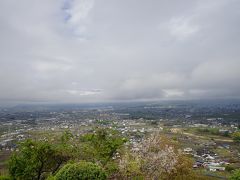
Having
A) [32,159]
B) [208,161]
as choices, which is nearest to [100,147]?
[32,159]

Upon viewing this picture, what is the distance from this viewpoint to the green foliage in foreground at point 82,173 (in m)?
12.7

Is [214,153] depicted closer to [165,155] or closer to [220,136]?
[220,136]

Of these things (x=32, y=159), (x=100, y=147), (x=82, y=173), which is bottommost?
(x=32, y=159)

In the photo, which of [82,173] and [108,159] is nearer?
[82,173]

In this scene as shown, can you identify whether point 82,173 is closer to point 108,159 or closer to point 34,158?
point 108,159

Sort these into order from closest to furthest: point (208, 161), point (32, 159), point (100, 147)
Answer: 1. point (32, 159)
2. point (100, 147)
3. point (208, 161)

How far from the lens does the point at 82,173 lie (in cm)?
1280

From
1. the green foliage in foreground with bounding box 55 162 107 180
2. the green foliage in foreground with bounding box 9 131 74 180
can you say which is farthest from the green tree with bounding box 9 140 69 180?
the green foliage in foreground with bounding box 55 162 107 180

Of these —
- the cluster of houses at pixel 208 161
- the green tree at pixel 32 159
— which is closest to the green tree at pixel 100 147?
the green tree at pixel 32 159

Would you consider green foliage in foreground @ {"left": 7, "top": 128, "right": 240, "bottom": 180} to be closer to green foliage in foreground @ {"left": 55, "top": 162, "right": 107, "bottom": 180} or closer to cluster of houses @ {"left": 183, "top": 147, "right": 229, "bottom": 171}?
green foliage in foreground @ {"left": 55, "top": 162, "right": 107, "bottom": 180}

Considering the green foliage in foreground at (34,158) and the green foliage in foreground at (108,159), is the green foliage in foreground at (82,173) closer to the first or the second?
Answer: the green foliage in foreground at (108,159)

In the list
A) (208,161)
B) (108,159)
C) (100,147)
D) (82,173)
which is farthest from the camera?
(208,161)

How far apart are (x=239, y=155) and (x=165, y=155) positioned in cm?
5688

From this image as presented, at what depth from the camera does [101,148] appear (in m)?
22.4
